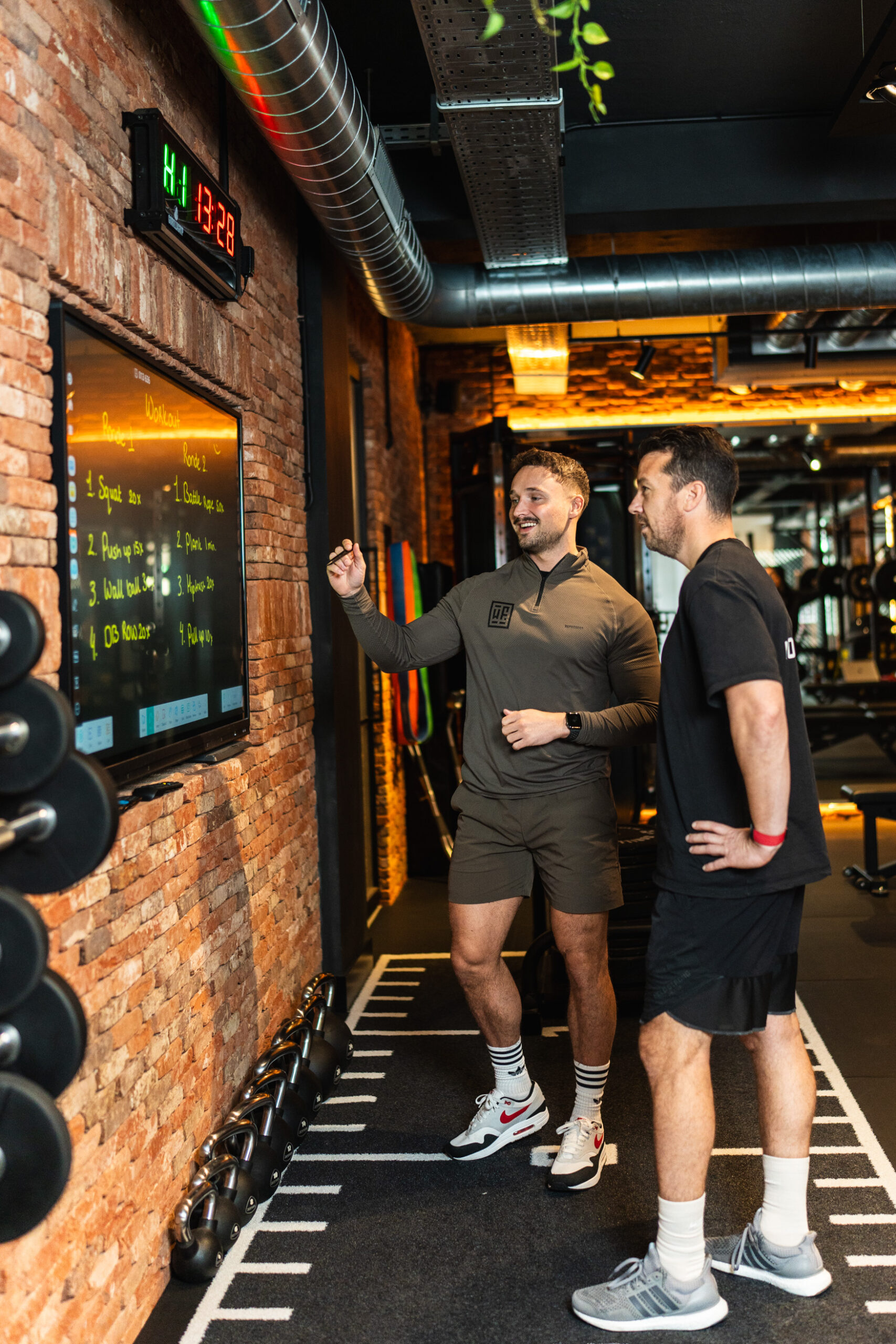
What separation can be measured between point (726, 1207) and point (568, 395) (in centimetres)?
676

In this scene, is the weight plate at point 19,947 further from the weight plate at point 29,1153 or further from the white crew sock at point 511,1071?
the white crew sock at point 511,1071

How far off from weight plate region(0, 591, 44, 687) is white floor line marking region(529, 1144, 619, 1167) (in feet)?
6.97

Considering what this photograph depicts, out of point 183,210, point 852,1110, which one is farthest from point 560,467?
point 852,1110

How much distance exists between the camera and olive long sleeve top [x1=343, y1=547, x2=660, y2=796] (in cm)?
276

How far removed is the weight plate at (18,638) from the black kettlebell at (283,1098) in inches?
73.6

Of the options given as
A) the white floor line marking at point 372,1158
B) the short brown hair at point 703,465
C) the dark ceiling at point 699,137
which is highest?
the dark ceiling at point 699,137

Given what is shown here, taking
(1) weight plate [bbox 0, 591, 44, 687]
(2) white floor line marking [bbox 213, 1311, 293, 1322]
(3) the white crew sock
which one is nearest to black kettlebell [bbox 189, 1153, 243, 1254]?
(2) white floor line marking [bbox 213, 1311, 293, 1322]

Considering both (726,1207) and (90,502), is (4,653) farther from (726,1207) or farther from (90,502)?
(726,1207)

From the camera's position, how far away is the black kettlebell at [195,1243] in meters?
2.25

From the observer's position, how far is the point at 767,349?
21.8 ft

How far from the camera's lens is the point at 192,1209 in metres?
2.29

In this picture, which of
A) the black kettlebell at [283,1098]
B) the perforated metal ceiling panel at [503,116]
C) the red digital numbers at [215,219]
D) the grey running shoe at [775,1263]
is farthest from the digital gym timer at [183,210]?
the grey running shoe at [775,1263]

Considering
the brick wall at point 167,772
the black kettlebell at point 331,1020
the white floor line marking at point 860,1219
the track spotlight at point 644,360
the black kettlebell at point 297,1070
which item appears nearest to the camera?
the brick wall at point 167,772

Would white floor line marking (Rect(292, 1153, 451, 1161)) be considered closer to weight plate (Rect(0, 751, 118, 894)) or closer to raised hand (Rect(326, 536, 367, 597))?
raised hand (Rect(326, 536, 367, 597))
